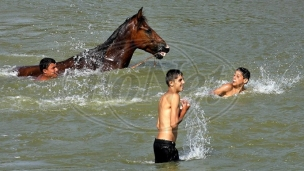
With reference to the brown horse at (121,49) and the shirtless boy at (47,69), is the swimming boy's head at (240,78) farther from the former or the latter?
the shirtless boy at (47,69)

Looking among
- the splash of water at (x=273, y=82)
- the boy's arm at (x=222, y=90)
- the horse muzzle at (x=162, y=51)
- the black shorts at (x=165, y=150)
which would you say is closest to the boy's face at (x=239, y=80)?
the boy's arm at (x=222, y=90)

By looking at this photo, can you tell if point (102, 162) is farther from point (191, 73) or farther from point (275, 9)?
point (275, 9)

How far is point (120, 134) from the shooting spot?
9.75m

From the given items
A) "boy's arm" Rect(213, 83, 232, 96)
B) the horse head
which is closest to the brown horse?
the horse head

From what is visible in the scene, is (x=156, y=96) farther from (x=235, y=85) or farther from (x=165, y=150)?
(x=165, y=150)

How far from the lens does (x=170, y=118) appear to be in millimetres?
7895

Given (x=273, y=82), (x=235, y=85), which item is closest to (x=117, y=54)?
(x=235, y=85)

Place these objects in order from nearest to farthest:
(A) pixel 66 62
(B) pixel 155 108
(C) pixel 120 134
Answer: (C) pixel 120 134, (B) pixel 155 108, (A) pixel 66 62

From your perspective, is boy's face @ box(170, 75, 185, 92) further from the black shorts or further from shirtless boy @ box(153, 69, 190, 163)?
the black shorts

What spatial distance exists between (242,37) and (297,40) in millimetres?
1297

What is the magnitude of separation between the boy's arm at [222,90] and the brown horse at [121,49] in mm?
1557

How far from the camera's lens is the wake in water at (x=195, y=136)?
857 cm

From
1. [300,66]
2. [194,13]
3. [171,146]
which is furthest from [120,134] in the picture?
[194,13]

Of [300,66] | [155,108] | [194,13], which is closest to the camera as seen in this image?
[155,108]
